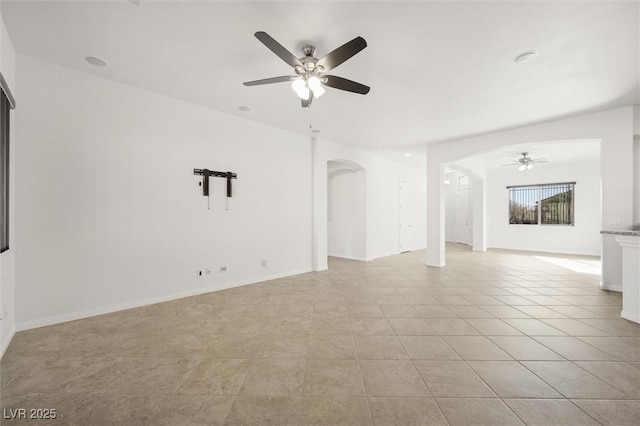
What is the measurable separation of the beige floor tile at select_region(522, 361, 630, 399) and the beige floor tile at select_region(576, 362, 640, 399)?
0.06m

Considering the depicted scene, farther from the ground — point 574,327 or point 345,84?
point 345,84

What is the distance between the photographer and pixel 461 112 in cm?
440

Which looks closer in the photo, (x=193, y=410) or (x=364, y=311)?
(x=193, y=410)

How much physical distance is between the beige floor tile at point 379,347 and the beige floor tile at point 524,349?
1.03m

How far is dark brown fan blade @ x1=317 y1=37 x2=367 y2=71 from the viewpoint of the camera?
214 centimetres

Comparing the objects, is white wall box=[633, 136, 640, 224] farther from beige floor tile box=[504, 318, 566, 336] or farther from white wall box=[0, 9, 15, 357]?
white wall box=[0, 9, 15, 357]

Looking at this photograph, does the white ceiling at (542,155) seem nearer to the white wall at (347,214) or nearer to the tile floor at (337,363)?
the white wall at (347,214)

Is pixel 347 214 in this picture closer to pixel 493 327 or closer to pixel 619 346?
pixel 493 327

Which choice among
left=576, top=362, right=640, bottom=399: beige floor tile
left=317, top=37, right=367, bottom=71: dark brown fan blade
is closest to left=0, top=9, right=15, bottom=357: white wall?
left=317, top=37, right=367, bottom=71: dark brown fan blade

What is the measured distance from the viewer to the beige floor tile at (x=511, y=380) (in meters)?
1.84

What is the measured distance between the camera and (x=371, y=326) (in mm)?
2967

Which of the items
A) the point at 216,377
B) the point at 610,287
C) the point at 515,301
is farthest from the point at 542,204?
the point at 216,377

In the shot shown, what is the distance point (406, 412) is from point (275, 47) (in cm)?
302

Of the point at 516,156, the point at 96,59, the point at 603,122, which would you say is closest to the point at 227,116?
the point at 96,59
